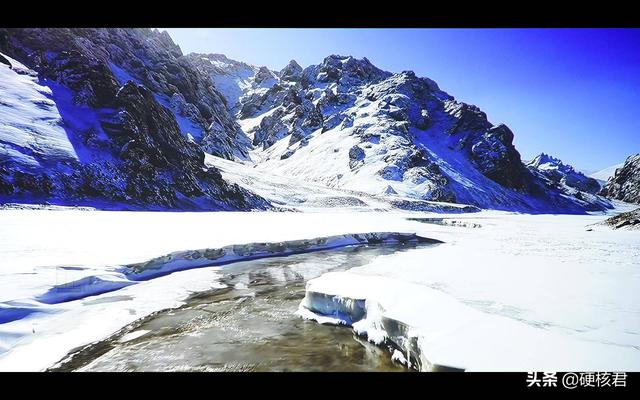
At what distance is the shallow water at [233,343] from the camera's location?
7.46 meters

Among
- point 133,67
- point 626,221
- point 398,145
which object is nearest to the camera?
point 626,221

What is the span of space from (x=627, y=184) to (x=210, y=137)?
179 meters

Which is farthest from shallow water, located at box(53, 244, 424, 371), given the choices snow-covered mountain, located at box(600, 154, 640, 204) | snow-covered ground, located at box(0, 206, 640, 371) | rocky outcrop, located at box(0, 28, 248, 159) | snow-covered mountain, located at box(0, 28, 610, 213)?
snow-covered mountain, located at box(600, 154, 640, 204)

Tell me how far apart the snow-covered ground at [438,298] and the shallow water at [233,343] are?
65cm

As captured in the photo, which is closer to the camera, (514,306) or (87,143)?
(514,306)

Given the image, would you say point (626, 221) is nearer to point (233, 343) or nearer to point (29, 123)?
point (233, 343)

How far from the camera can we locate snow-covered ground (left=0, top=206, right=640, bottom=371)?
6.16 m

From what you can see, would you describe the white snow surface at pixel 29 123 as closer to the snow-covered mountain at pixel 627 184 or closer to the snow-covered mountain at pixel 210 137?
the snow-covered mountain at pixel 210 137

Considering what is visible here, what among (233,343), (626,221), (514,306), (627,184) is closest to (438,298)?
(514,306)

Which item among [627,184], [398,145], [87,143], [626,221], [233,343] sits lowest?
[233,343]

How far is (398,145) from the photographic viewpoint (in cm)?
10881

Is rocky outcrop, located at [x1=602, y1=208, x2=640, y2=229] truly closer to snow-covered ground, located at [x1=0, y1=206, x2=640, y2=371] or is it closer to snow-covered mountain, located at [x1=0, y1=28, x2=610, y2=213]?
snow-covered ground, located at [x1=0, y1=206, x2=640, y2=371]

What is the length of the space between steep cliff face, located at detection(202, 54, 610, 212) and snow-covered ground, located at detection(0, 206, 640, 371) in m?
72.8
